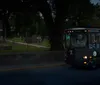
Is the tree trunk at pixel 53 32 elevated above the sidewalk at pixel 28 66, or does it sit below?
above

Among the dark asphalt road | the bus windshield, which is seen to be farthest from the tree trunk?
the dark asphalt road

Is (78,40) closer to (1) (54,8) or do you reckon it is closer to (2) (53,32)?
(2) (53,32)

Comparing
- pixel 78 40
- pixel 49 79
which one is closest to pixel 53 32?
pixel 78 40

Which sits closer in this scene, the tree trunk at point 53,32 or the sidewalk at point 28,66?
the sidewalk at point 28,66

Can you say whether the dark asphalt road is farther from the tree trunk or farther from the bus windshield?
the tree trunk

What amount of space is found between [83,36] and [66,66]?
113 inches

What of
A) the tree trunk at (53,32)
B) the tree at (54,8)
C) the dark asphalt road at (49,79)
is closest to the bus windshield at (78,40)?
the dark asphalt road at (49,79)

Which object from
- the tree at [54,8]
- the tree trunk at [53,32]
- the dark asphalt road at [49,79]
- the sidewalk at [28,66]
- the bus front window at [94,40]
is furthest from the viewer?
the tree trunk at [53,32]

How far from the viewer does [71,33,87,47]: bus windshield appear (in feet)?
66.5

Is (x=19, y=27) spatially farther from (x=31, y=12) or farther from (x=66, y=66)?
(x=66, y=66)

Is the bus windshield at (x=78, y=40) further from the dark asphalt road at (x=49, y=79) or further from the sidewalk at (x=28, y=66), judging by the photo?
the dark asphalt road at (x=49, y=79)

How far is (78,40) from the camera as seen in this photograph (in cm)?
2058

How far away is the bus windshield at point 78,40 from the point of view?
2028cm

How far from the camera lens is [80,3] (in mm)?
25578
